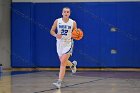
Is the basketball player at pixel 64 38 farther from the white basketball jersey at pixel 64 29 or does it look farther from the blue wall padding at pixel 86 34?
the blue wall padding at pixel 86 34

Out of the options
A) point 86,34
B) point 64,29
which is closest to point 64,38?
point 64,29

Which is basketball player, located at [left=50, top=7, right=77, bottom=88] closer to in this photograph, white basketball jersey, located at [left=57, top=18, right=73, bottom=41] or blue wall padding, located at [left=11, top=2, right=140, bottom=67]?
white basketball jersey, located at [left=57, top=18, right=73, bottom=41]

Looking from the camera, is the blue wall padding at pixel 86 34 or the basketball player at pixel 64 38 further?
the blue wall padding at pixel 86 34

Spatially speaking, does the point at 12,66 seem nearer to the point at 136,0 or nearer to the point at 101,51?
Result: the point at 101,51

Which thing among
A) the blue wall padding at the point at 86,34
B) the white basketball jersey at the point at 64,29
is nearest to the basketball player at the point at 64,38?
the white basketball jersey at the point at 64,29

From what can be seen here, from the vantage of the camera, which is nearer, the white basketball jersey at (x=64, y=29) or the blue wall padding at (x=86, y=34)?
the white basketball jersey at (x=64, y=29)

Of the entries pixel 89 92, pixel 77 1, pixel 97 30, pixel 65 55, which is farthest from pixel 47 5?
pixel 89 92

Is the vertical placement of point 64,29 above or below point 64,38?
above

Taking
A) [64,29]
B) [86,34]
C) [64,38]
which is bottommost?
[64,38]

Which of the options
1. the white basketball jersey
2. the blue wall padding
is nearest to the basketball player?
the white basketball jersey

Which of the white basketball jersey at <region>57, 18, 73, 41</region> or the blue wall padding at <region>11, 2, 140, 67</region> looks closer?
the white basketball jersey at <region>57, 18, 73, 41</region>

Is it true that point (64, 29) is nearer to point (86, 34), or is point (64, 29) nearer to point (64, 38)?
point (64, 38)

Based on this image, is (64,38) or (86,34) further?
(86,34)

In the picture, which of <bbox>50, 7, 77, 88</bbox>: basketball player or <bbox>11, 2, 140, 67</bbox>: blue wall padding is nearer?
<bbox>50, 7, 77, 88</bbox>: basketball player
